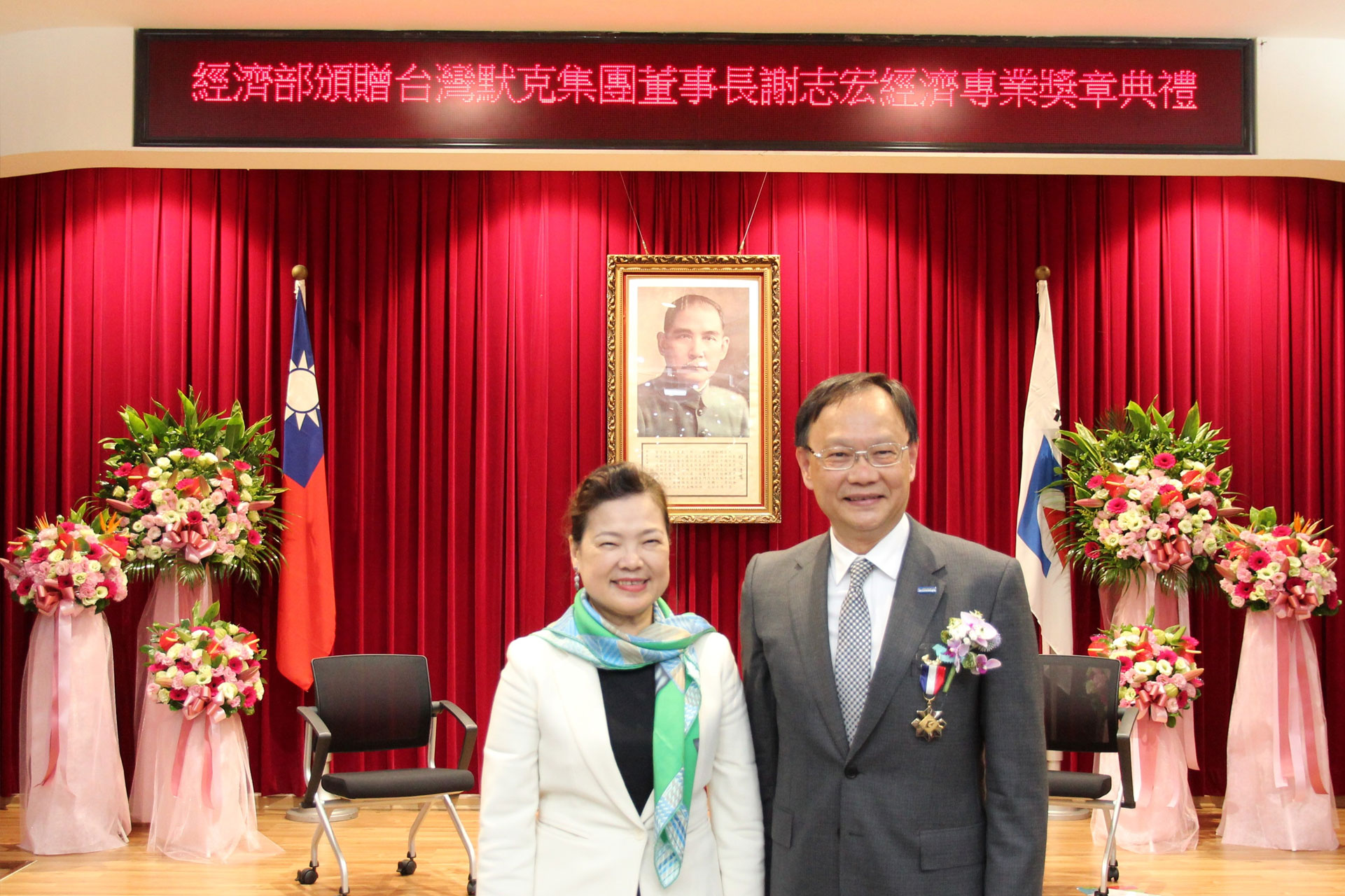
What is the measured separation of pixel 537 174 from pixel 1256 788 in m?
4.67

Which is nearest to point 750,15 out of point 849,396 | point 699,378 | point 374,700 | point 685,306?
point 685,306

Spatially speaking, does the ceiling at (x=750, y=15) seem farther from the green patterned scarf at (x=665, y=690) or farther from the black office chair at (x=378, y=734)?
the green patterned scarf at (x=665, y=690)

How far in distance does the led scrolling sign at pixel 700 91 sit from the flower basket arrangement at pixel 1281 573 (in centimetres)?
194

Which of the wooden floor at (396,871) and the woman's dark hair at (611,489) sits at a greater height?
the woman's dark hair at (611,489)

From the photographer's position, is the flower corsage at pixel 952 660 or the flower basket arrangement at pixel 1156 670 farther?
the flower basket arrangement at pixel 1156 670

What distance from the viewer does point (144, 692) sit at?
5734mm

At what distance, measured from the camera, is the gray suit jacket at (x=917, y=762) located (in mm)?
2113

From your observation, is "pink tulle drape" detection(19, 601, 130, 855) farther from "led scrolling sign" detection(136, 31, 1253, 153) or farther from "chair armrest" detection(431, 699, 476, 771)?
"led scrolling sign" detection(136, 31, 1253, 153)

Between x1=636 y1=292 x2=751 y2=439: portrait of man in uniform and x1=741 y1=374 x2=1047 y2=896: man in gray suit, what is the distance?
3.86 meters

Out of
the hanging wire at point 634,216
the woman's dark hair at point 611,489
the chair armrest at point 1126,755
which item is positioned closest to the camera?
the woman's dark hair at point 611,489

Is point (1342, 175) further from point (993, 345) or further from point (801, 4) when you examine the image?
point (801, 4)

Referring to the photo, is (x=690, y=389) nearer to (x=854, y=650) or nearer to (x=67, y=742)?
(x=67, y=742)

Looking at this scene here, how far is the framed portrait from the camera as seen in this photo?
618 centimetres

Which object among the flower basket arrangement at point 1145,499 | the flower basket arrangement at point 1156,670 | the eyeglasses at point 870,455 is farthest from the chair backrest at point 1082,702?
the eyeglasses at point 870,455
